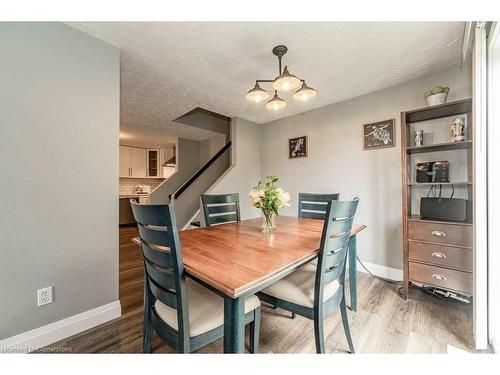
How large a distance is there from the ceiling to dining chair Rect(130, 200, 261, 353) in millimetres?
1440

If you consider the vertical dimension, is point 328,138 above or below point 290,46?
below

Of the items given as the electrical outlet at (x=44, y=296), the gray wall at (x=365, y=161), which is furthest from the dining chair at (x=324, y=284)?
the gray wall at (x=365, y=161)

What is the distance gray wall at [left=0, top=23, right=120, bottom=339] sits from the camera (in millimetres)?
1304

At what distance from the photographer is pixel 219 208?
6.63 feet

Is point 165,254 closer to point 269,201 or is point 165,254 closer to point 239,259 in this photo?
point 239,259

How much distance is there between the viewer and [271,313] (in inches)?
70.7

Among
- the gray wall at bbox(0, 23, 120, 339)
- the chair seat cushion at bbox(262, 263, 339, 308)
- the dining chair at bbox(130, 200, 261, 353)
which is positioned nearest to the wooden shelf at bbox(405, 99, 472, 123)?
the chair seat cushion at bbox(262, 263, 339, 308)

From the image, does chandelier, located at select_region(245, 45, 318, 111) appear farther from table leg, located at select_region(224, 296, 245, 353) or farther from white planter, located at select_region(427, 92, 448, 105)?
table leg, located at select_region(224, 296, 245, 353)

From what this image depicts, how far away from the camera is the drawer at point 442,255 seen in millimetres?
1689

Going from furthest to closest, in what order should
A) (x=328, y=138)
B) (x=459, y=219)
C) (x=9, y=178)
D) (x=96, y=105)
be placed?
1. (x=328, y=138)
2. (x=459, y=219)
3. (x=96, y=105)
4. (x=9, y=178)
